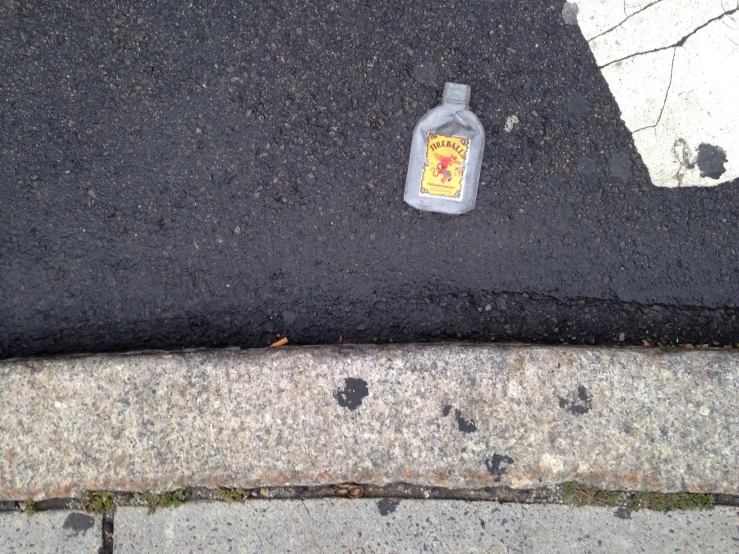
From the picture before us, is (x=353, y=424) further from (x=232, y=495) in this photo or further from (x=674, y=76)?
(x=674, y=76)

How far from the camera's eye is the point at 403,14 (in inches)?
77.4

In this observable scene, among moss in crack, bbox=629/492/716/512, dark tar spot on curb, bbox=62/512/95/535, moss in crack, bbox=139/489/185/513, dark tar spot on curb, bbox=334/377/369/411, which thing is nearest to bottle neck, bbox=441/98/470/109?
dark tar spot on curb, bbox=334/377/369/411

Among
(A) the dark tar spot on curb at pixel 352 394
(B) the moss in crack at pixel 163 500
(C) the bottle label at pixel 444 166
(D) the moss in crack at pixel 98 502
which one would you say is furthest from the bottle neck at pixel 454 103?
(D) the moss in crack at pixel 98 502

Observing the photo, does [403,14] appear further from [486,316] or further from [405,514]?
[405,514]

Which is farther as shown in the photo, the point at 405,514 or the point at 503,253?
the point at 503,253

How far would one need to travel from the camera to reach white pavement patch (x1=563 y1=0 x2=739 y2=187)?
1965mm

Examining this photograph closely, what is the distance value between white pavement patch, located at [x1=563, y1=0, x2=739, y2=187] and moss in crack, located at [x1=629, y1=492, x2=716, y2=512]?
120 cm

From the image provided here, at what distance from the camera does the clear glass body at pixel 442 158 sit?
196cm

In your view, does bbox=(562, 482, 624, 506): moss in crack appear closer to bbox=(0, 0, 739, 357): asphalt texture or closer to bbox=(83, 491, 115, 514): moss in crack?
bbox=(0, 0, 739, 357): asphalt texture

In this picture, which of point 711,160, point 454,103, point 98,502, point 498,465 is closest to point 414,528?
point 498,465

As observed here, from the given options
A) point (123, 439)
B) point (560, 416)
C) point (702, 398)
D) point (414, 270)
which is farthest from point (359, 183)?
point (702, 398)

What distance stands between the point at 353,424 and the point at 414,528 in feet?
1.45

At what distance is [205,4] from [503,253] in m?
A: 1.57

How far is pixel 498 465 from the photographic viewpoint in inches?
70.2
